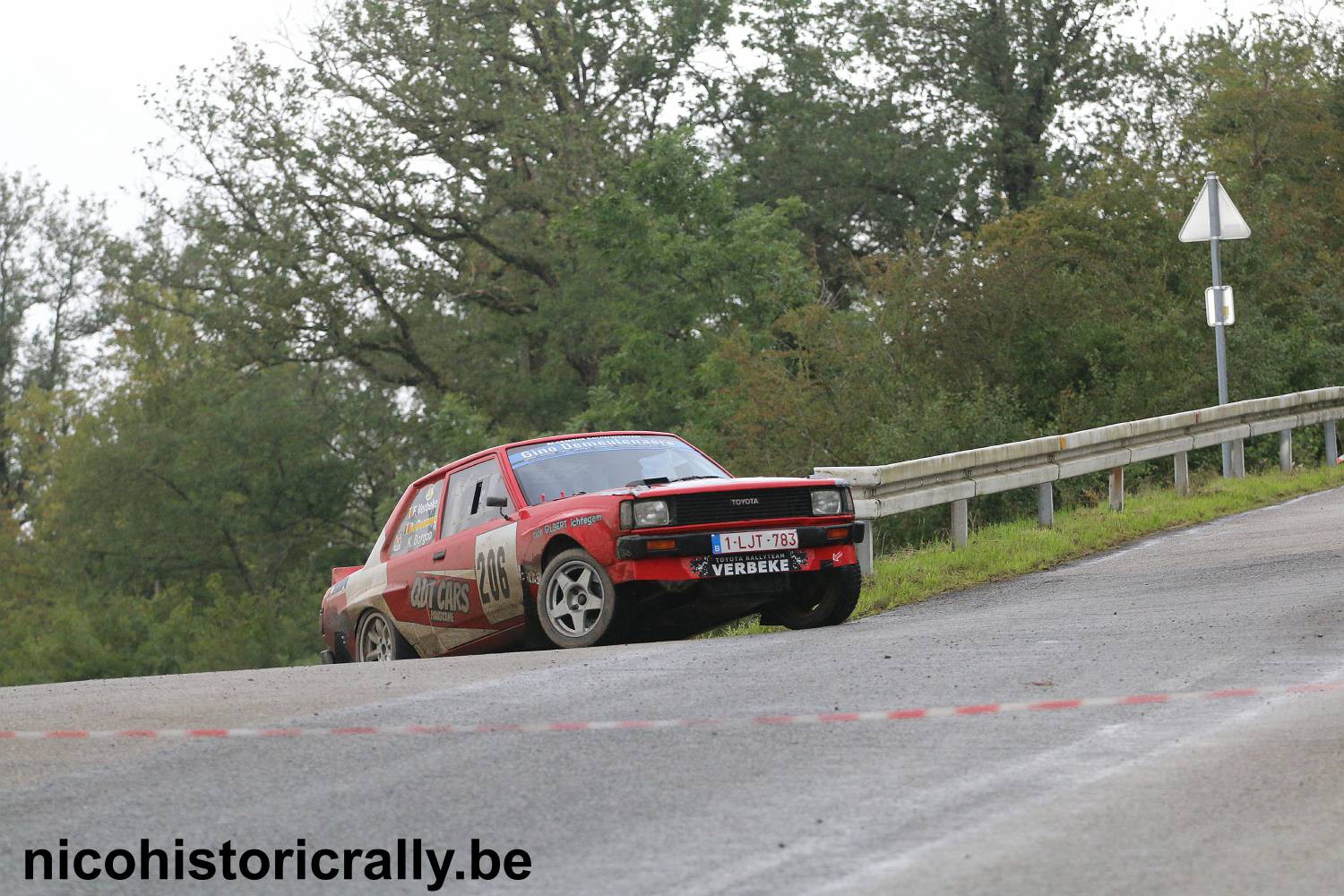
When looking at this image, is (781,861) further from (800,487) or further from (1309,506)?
(1309,506)

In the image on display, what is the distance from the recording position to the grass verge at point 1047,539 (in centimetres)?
1342

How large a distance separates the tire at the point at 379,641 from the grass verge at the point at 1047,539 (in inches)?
95.8

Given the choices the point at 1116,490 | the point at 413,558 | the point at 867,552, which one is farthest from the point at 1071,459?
the point at 413,558

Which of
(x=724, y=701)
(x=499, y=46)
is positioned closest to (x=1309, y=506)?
(x=724, y=701)

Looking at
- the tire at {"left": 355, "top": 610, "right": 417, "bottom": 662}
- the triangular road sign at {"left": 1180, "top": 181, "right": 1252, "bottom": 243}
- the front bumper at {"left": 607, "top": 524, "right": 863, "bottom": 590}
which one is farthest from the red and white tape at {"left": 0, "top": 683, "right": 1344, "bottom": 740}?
the triangular road sign at {"left": 1180, "top": 181, "right": 1252, "bottom": 243}

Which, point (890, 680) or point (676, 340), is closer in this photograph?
point (890, 680)

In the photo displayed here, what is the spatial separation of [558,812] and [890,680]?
287 centimetres

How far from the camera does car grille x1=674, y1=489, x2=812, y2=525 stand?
10.9 metres

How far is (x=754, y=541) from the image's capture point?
10992 millimetres

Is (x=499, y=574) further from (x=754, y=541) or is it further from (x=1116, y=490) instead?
(x=1116, y=490)

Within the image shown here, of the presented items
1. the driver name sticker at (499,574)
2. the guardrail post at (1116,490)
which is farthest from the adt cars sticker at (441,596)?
the guardrail post at (1116,490)

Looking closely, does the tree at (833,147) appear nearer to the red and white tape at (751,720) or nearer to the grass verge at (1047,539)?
the grass verge at (1047,539)

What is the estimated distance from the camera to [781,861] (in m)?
4.99

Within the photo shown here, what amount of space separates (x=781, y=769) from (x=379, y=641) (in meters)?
7.35
